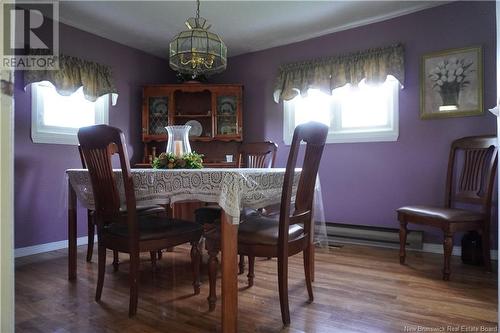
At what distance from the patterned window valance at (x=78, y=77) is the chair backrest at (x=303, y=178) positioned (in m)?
2.51

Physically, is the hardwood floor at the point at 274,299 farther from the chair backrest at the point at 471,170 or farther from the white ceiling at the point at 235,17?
the white ceiling at the point at 235,17

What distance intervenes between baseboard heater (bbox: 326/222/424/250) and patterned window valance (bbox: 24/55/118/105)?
2.77 meters

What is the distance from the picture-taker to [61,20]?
9.85 ft

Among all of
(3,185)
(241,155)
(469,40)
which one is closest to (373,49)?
(469,40)

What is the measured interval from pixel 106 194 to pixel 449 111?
2778 millimetres

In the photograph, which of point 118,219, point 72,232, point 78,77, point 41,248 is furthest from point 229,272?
point 78,77

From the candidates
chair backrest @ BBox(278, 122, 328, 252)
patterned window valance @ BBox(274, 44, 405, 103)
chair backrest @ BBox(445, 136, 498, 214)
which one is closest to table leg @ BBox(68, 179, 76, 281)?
chair backrest @ BBox(278, 122, 328, 252)

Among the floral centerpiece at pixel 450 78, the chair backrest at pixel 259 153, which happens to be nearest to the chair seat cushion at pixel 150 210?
the chair backrest at pixel 259 153

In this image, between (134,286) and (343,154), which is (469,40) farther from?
(134,286)

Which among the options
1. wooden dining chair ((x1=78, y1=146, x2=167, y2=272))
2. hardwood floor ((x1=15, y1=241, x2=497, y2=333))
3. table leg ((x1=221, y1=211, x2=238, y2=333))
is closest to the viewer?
table leg ((x1=221, y1=211, x2=238, y2=333))

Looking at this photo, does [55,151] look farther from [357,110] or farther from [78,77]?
[357,110]

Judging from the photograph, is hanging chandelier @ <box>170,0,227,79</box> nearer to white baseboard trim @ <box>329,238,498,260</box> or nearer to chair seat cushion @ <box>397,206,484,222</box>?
chair seat cushion @ <box>397,206,484,222</box>

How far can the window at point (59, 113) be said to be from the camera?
2.85 m

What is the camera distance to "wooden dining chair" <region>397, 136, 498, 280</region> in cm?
212
